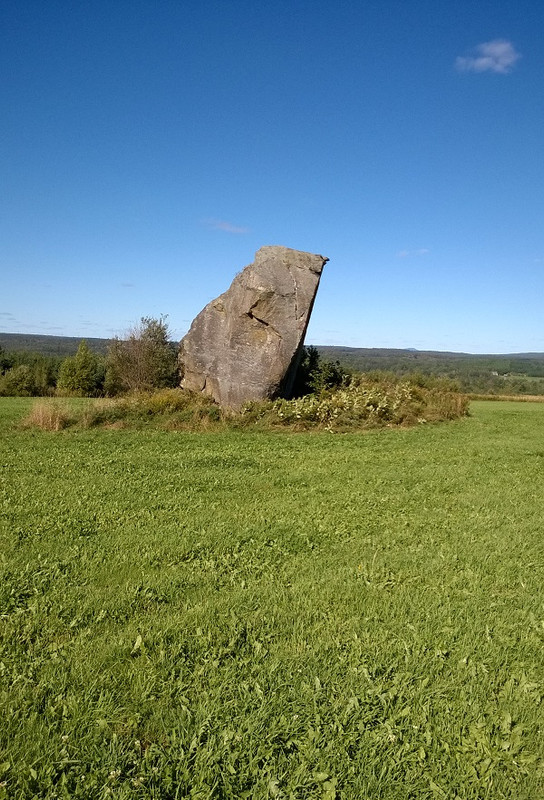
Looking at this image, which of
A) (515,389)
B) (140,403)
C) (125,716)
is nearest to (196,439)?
(140,403)

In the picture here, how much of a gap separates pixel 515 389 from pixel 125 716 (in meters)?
49.4

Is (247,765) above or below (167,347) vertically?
below

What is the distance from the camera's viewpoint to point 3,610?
14.0 ft

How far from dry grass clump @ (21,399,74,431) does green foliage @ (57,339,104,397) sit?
57.7ft

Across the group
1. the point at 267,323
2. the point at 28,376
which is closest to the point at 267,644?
the point at 267,323

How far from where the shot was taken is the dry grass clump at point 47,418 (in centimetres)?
1467

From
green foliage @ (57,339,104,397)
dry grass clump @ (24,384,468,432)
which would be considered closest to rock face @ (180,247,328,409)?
dry grass clump @ (24,384,468,432)

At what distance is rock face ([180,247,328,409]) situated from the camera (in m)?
17.4

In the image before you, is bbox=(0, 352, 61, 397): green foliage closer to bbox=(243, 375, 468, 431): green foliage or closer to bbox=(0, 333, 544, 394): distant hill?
bbox=(0, 333, 544, 394): distant hill

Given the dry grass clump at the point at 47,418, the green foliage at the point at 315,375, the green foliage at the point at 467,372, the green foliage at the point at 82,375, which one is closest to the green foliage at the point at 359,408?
the green foliage at the point at 315,375

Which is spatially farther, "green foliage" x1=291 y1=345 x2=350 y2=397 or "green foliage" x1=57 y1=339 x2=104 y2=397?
"green foliage" x1=57 y1=339 x2=104 y2=397

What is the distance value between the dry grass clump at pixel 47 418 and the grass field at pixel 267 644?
6933mm

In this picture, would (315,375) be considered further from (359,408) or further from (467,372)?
(467,372)

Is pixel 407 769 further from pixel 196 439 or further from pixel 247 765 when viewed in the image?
pixel 196 439
